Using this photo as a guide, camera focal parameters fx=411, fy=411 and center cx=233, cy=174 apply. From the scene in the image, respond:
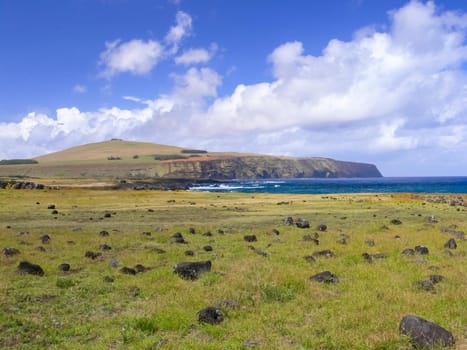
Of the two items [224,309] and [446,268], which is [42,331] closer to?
[224,309]

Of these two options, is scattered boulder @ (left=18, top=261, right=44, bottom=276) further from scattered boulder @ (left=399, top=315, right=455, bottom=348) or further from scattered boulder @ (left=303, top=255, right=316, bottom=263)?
scattered boulder @ (left=399, top=315, right=455, bottom=348)

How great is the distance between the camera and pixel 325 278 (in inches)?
591

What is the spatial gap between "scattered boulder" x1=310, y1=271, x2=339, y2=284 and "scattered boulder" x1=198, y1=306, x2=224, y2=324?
5.00 metres

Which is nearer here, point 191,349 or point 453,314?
point 191,349

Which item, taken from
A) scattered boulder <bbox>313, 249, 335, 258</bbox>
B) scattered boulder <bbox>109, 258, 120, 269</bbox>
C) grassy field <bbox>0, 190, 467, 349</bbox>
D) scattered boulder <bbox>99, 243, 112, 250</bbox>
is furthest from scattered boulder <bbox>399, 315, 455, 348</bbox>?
scattered boulder <bbox>99, 243, 112, 250</bbox>

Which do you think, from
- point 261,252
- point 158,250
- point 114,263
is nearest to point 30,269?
point 114,263

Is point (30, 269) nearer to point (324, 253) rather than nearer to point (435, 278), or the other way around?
point (324, 253)

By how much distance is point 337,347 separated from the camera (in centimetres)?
927

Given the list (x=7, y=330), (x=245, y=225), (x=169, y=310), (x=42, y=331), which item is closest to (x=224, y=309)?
(x=169, y=310)

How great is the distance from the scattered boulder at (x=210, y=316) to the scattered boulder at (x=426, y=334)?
15.3ft

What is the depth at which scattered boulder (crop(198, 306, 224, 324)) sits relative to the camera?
36.4 feet

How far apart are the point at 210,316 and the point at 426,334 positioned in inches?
210

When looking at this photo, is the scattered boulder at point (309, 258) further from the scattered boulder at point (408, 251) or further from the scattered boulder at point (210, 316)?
the scattered boulder at point (210, 316)

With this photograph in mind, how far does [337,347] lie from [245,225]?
25077 millimetres
